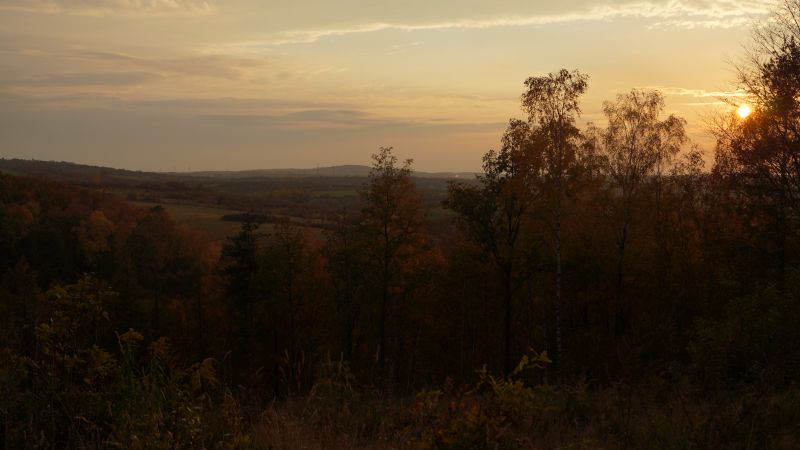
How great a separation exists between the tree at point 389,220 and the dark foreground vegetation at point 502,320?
4.8 inches

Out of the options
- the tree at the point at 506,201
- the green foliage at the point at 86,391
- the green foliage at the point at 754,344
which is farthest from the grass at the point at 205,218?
the green foliage at the point at 86,391

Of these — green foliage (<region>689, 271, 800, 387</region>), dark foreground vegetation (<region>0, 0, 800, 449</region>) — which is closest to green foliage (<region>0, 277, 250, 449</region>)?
dark foreground vegetation (<region>0, 0, 800, 449</region>)

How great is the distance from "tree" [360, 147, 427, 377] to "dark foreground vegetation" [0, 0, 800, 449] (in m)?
0.12

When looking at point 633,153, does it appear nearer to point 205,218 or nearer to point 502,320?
point 502,320

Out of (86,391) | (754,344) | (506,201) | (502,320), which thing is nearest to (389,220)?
(506,201)

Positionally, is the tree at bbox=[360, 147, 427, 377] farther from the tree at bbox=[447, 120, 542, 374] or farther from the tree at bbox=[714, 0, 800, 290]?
the tree at bbox=[714, 0, 800, 290]

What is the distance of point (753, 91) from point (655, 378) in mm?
16464

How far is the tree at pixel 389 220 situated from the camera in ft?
103

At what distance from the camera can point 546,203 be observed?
25453mm

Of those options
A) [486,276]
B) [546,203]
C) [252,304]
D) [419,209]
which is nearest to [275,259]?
[252,304]

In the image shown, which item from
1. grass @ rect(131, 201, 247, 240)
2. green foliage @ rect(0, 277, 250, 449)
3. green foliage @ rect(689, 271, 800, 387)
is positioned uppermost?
green foliage @ rect(0, 277, 250, 449)

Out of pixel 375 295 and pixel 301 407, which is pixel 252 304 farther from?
pixel 301 407

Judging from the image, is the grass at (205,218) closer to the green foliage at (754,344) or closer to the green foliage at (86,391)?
the green foliage at (754,344)

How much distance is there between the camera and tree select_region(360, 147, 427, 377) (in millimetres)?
31469
